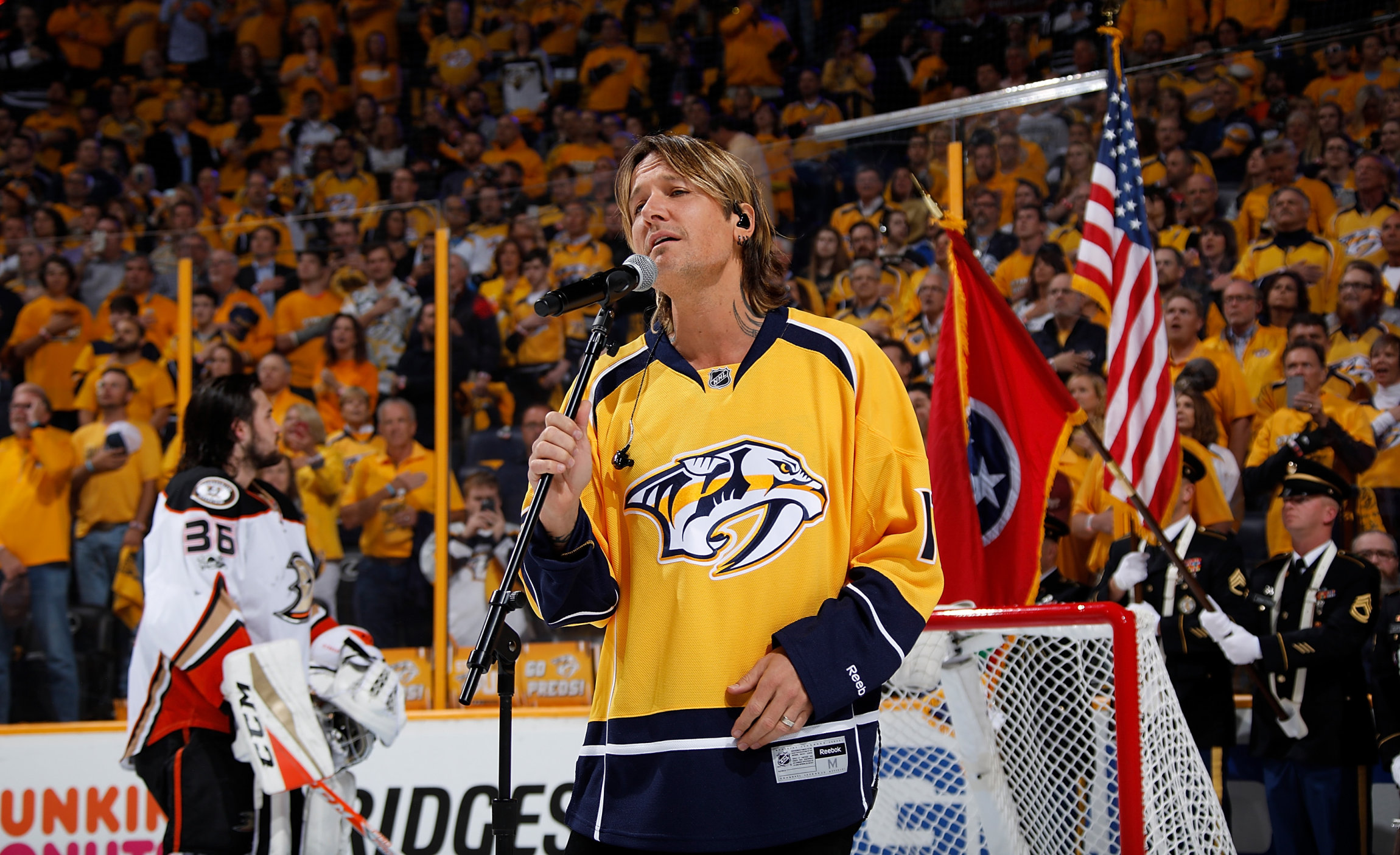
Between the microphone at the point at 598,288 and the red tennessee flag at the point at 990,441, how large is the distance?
81.0 inches

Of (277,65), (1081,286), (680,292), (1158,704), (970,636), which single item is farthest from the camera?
(277,65)

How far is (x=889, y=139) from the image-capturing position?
4.77 m

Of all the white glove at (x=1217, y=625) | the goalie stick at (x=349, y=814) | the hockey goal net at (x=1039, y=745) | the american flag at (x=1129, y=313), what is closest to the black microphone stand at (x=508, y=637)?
the hockey goal net at (x=1039, y=745)

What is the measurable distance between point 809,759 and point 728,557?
0.91 feet

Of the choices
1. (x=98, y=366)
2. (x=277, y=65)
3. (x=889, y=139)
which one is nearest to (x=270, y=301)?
(x=98, y=366)

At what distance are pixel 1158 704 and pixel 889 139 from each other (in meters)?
2.79

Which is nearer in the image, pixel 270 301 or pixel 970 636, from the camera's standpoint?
pixel 970 636

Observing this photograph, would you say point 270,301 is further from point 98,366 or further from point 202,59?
point 202,59

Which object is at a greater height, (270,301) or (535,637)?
(270,301)

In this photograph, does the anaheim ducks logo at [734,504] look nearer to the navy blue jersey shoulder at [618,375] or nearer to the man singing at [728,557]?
the man singing at [728,557]

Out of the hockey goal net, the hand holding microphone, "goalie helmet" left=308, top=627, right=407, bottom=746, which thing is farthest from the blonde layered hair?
"goalie helmet" left=308, top=627, right=407, bottom=746

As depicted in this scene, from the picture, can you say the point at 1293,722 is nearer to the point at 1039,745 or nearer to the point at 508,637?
the point at 1039,745

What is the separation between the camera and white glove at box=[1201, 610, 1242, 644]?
3.98 meters

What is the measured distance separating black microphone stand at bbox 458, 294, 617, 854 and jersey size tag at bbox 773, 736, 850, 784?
35 cm
